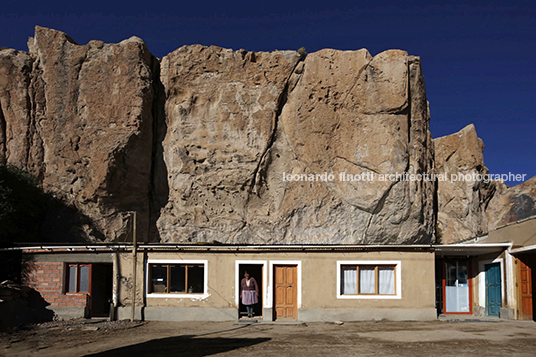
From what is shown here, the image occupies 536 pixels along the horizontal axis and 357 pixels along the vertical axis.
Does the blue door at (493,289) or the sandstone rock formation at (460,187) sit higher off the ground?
the sandstone rock formation at (460,187)

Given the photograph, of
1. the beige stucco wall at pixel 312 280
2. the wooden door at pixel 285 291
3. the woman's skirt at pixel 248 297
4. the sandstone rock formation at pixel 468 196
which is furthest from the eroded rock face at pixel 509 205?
the woman's skirt at pixel 248 297

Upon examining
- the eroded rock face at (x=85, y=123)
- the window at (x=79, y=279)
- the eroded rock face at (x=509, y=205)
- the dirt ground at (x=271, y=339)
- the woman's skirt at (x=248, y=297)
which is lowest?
the dirt ground at (x=271, y=339)

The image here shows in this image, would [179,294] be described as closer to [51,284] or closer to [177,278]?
[177,278]

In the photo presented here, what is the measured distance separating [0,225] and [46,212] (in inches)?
313

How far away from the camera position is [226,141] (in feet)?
106

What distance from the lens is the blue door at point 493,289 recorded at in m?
16.9

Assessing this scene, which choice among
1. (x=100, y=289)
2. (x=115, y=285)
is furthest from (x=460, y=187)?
(x=115, y=285)

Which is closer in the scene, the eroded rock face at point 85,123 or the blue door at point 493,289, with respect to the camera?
the blue door at point 493,289

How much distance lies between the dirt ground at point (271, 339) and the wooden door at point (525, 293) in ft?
2.47

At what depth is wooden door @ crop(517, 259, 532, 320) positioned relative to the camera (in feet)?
52.9

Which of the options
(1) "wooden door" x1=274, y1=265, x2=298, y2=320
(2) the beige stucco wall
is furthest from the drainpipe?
(1) "wooden door" x1=274, y1=265, x2=298, y2=320

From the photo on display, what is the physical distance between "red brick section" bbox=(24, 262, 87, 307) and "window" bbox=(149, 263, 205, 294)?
2.82 metres

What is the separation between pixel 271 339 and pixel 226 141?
2125 centimetres

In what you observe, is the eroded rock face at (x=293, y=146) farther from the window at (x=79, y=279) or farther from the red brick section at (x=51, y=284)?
the red brick section at (x=51, y=284)
